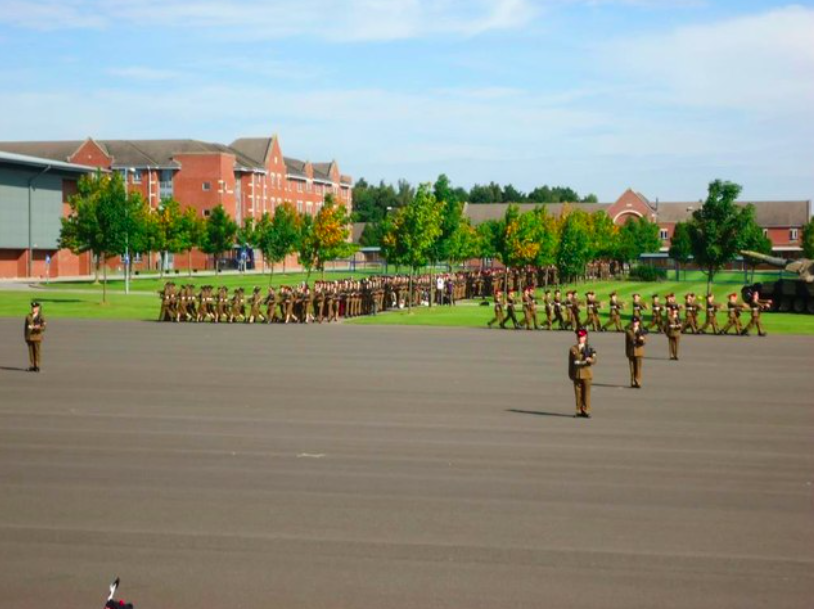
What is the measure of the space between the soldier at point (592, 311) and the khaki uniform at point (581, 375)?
2467cm

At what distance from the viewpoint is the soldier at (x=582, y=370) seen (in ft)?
67.4

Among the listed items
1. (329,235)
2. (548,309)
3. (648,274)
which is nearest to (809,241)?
(648,274)

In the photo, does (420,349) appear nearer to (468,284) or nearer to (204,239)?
(468,284)

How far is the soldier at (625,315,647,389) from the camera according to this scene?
24.6 metres

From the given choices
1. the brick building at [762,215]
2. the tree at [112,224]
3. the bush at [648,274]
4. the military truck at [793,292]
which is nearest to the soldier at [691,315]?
the military truck at [793,292]

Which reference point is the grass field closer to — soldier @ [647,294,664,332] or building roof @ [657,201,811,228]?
soldier @ [647,294,664,332]

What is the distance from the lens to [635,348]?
2475 centimetres

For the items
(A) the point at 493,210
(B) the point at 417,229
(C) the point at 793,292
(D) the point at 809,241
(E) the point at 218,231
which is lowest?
(C) the point at 793,292

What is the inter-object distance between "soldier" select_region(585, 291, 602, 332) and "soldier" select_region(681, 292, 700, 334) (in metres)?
3.37

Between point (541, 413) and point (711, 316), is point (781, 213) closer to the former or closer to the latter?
point (711, 316)

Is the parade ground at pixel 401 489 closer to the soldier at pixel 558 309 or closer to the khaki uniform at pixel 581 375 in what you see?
the khaki uniform at pixel 581 375

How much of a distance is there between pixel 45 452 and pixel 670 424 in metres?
10.2

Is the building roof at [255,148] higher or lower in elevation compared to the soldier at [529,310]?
higher

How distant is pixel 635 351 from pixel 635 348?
130 mm
